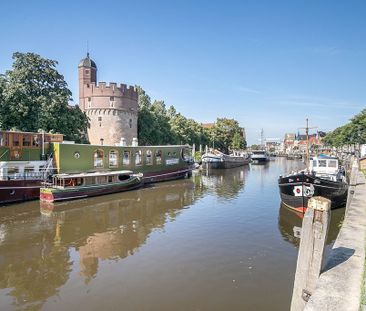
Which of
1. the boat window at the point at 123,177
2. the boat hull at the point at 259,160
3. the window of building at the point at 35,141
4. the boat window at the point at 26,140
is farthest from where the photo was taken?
the boat hull at the point at 259,160

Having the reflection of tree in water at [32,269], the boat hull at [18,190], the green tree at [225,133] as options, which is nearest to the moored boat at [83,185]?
the boat hull at [18,190]

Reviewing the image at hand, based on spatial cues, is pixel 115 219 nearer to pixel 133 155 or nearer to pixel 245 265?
pixel 245 265

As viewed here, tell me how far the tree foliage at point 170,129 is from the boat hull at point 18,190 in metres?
33.9

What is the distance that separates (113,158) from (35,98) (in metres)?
10.6

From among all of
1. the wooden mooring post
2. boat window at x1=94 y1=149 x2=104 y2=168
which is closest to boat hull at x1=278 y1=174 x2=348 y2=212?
the wooden mooring post

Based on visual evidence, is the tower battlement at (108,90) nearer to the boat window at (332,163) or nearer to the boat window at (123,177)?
the boat window at (123,177)

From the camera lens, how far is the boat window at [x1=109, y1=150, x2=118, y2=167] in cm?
3003

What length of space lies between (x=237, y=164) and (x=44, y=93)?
1596 inches

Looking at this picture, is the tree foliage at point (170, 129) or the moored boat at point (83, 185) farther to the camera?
the tree foliage at point (170, 129)

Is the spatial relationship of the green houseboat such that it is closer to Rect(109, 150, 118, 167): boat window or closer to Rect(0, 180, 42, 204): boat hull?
Rect(109, 150, 118, 167): boat window

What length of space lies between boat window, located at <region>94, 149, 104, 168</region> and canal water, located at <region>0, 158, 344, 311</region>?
21.5 feet

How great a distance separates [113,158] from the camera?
30.4 m

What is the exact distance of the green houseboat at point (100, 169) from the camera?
24.0 m

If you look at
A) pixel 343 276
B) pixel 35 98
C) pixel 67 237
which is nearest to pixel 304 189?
pixel 343 276
